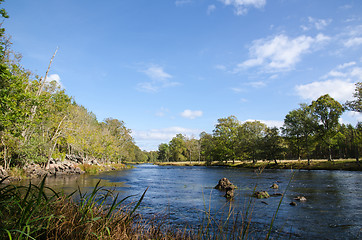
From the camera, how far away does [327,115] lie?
4856 centimetres

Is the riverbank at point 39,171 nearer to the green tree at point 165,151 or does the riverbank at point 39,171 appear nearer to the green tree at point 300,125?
the green tree at point 300,125

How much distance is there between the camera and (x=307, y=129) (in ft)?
164

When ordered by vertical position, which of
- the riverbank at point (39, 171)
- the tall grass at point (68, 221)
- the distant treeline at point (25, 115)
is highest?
the distant treeline at point (25, 115)

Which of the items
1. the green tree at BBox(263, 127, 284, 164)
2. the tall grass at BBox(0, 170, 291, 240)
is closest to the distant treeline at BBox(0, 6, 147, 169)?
the tall grass at BBox(0, 170, 291, 240)

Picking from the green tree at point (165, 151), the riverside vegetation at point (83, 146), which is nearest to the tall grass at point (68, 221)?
the riverside vegetation at point (83, 146)

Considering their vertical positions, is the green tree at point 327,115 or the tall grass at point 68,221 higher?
the green tree at point 327,115

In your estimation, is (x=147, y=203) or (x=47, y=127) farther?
(x=47, y=127)

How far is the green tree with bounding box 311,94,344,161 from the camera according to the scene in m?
47.4

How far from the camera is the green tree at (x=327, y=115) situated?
4744 centimetres

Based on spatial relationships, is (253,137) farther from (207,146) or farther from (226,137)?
(207,146)

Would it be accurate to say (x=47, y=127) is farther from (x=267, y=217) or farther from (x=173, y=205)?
(x=267, y=217)

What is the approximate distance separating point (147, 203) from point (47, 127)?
25649 millimetres

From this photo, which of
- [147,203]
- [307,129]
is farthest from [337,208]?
[307,129]

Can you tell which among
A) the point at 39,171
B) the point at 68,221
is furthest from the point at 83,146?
the point at 68,221
